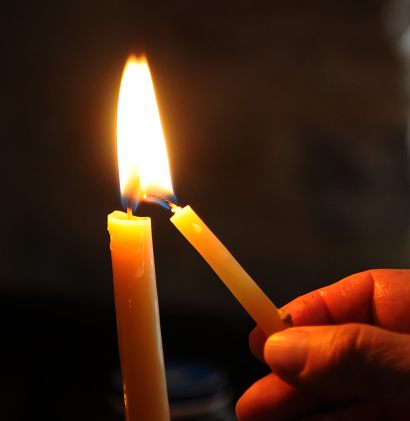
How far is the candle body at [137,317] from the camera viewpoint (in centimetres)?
37

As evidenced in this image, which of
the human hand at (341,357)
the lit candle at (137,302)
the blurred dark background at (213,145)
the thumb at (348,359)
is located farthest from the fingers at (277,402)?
the blurred dark background at (213,145)

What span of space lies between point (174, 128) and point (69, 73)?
0.34 metres

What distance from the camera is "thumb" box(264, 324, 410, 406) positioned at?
438mm

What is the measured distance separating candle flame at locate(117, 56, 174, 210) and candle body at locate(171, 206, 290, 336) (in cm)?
4

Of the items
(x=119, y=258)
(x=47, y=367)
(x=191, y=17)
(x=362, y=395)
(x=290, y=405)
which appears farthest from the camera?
(x=191, y=17)

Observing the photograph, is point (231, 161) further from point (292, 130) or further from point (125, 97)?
point (125, 97)

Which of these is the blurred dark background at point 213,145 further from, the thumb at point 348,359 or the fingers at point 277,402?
the thumb at point 348,359

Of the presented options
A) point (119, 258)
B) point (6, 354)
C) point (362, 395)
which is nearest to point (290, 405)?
point (362, 395)

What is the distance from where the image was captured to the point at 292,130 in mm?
1523

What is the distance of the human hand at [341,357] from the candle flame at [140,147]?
170 millimetres

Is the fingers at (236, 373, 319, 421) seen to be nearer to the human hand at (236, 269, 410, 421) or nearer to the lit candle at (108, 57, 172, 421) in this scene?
the human hand at (236, 269, 410, 421)

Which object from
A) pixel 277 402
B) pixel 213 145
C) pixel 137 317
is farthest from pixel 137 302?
pixel 213 145

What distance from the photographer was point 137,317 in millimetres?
379

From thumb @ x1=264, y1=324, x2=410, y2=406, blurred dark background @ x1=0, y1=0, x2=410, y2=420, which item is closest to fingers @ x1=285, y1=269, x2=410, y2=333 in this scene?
thumb @ x1=264, y1=324, x2=410, y2=406
